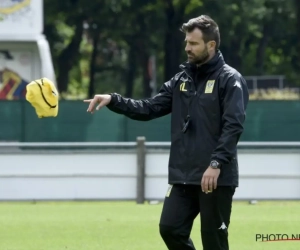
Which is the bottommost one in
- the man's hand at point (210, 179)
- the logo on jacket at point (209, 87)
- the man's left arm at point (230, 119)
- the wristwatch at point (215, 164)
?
the man's hand at point (210, 179)

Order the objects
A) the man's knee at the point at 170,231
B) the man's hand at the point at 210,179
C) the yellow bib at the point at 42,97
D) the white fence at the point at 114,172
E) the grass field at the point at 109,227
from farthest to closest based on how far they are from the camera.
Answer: the white fence at the point at 114,172, the grass field at the point at 109,227, the yellow bib at the point at 42,97, the man's knee at the point at 170,231, the man's hand at the point at 210,179

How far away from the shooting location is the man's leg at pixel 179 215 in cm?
744

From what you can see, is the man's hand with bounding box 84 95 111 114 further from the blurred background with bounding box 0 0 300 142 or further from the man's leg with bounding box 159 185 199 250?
the blurred background with bounding box 0 0 300 142

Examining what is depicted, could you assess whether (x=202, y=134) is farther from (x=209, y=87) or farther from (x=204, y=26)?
(x=204, y=26)

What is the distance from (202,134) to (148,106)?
0.57m

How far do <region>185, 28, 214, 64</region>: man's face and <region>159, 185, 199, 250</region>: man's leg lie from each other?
942 mm

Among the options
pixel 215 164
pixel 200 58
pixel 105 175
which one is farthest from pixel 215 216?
pixel 105 175

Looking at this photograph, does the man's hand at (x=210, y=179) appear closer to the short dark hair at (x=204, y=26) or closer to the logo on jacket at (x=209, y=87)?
the logo on jacket at (x=209, y=87)

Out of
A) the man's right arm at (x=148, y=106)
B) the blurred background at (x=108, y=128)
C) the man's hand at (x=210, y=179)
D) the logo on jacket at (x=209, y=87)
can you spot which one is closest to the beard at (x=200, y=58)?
the logo on jacket at (x=209, y=87)

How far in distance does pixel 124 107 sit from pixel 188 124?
0.53m

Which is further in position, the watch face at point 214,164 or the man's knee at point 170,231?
the man's knee at point 170,231

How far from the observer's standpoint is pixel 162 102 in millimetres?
7754

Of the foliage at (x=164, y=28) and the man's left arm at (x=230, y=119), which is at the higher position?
the foliage at (x=164, y=28)

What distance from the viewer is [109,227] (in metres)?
12.9
